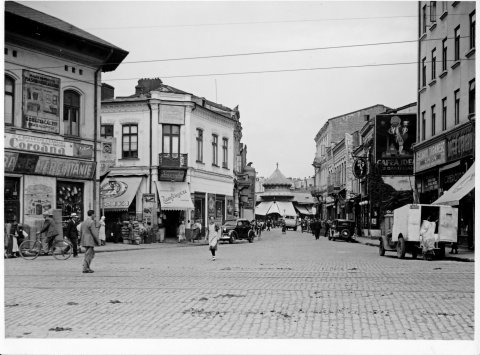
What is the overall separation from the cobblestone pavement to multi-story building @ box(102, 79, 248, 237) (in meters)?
22.5

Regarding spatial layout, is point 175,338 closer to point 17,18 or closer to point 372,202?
point 17,18

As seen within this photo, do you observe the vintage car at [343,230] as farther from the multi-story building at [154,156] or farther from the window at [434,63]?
the window at [434,63]

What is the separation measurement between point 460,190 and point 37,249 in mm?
14496

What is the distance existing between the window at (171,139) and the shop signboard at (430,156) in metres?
14.6

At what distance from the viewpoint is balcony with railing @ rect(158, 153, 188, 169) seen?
132ft

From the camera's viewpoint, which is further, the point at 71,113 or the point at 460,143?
the point at 71,113

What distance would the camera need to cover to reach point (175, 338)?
801 cm

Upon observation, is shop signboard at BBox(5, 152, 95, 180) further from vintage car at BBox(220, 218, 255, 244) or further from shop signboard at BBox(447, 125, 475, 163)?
shop signboard at BBox(447, 125, 475, 163)

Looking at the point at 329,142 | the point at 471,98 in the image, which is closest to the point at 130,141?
the point at 471,98

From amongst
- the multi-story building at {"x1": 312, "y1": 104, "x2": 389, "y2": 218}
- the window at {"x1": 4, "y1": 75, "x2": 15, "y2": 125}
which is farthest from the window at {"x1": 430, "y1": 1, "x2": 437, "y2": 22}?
the multi-story building at {"x1": 312, "y1": 104, "x2": 389, "y2": 218}

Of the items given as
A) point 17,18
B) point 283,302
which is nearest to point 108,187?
point 17,18

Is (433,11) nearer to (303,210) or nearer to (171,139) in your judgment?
(171,139)

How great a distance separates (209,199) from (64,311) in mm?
33979

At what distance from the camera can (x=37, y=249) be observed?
21641 millimetres
